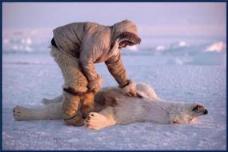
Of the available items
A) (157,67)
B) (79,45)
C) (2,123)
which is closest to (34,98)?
(2,123)

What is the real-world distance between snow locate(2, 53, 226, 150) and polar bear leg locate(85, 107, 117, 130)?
2.8 inches

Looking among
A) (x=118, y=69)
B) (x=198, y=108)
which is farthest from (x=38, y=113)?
(x=198, y=108)

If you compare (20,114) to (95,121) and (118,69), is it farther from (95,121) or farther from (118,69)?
(118,69)

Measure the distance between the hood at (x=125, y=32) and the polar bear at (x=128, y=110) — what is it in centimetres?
55

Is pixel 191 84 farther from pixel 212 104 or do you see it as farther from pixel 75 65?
pixel 75 65

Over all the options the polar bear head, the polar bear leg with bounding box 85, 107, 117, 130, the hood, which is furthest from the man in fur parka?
the polar bear head

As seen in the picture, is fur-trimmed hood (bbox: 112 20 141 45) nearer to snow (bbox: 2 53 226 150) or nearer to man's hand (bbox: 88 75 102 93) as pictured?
man's hand (bbox: 88 75 102 93)

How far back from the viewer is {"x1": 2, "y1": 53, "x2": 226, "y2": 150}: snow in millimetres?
3447

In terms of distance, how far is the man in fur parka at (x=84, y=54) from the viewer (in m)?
3.81

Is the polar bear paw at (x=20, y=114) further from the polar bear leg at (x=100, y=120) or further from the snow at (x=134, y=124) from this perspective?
the polar bear leg at (x=100, y=120)

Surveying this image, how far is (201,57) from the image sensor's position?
31.2ft

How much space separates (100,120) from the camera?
3.82m

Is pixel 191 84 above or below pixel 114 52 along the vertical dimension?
below

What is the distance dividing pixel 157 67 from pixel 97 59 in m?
4.46
